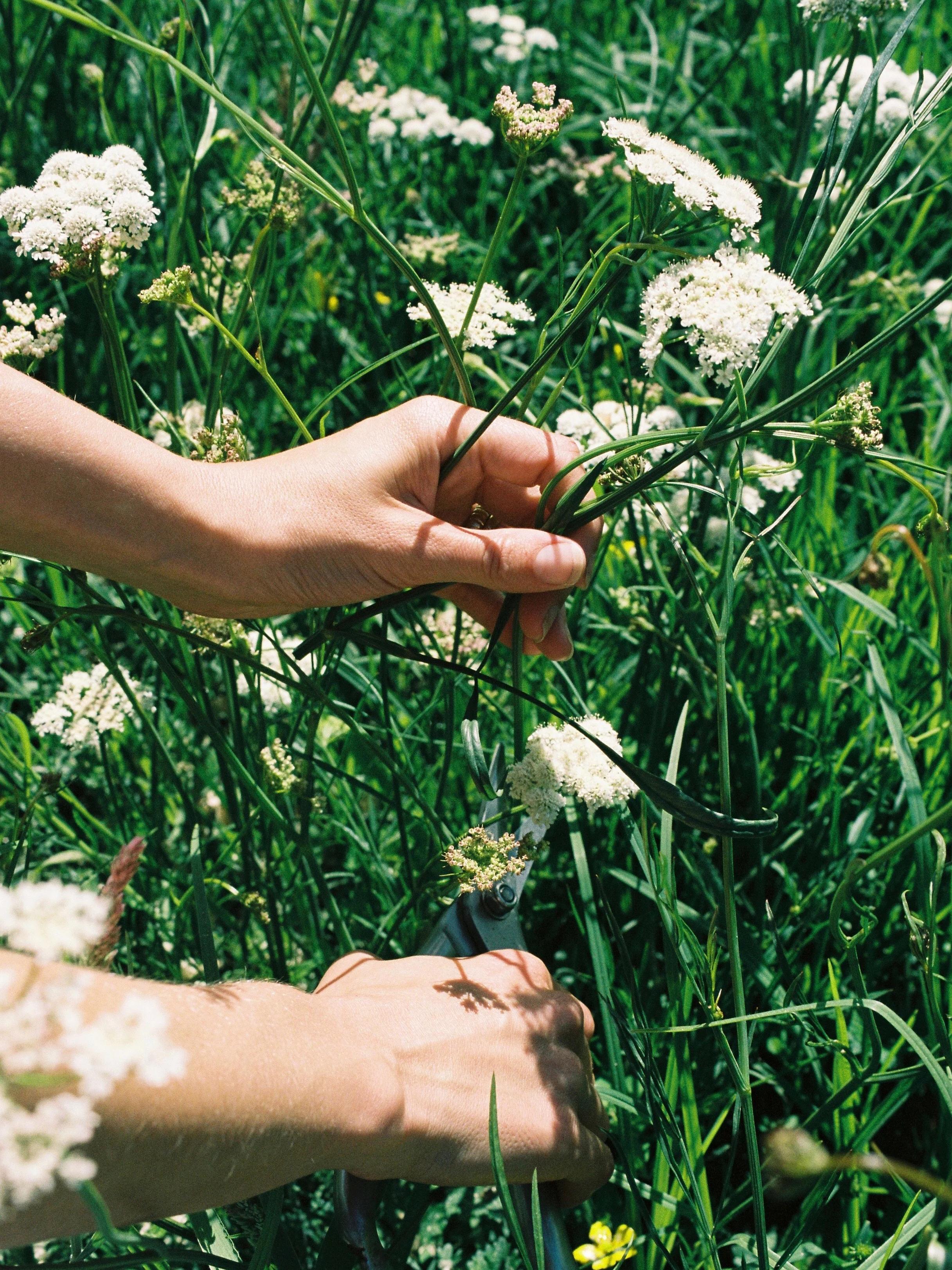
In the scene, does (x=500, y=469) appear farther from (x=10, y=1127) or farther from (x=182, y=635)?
(x=10, y=1127)

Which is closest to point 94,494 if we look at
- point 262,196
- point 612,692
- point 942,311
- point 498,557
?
point 498,557

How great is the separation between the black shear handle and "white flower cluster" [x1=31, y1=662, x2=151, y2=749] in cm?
61

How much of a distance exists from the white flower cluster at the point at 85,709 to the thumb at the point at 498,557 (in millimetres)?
612

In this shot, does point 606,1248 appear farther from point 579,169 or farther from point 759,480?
point 579,169

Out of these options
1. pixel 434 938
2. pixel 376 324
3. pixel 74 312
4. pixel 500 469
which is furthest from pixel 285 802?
pixel 74 312

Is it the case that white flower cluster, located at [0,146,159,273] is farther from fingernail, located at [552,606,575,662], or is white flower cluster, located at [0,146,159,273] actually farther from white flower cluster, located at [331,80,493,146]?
white flower cluster, located at [331,80,493,146]

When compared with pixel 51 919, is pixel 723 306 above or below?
above

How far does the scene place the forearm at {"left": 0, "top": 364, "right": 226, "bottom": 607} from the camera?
3.84ft

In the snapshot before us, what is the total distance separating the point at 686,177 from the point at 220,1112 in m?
0.99

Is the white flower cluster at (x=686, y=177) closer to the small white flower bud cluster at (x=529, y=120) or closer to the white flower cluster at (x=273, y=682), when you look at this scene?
the small white flower bud cluster at (x=529, y=120)

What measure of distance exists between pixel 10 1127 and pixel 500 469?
37.5 inches

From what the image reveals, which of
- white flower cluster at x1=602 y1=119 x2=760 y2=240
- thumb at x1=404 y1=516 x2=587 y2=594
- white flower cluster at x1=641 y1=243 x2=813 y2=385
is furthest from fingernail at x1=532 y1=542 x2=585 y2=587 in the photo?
white flower cluster at x1=602 y1=119 x2=760 y2=240

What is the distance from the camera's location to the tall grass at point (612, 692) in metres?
1.23

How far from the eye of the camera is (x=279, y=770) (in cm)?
138
